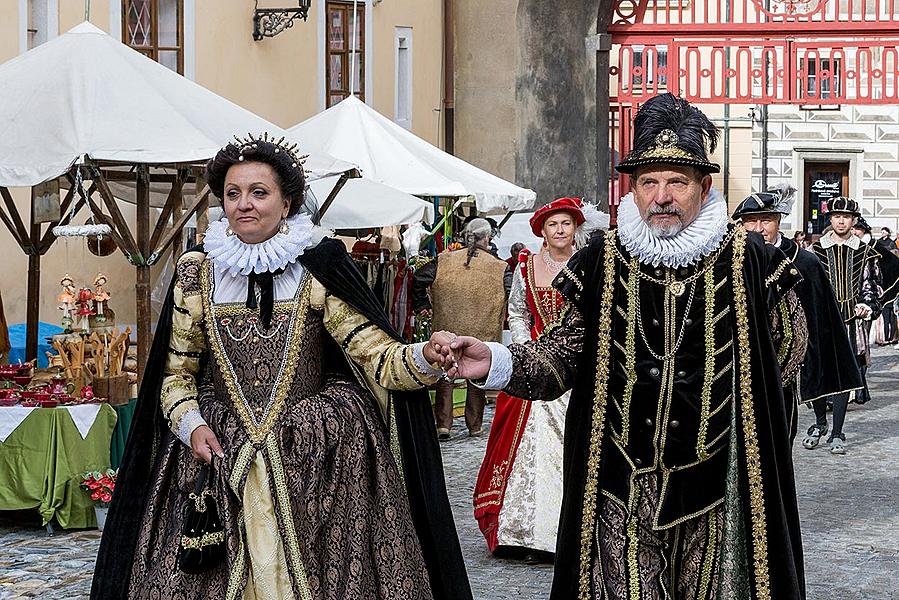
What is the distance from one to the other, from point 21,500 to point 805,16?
12.2 m

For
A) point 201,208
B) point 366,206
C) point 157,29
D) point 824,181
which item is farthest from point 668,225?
point 824,181

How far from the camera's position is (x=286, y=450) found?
14.6ft

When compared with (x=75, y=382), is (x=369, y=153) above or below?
above

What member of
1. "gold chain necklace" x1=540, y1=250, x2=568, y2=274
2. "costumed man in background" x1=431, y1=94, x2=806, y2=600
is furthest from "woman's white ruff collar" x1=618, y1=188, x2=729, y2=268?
"gold chain necklace" x1=540, y1=250, x2=568, y2=274

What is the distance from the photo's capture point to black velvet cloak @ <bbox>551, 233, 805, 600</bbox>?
408 centimetres

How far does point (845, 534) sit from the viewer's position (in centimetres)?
793

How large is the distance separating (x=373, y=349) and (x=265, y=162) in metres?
0.66

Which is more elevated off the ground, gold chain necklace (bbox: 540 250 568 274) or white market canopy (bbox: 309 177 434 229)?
white market canopy (bbox: 309 177 434 229)

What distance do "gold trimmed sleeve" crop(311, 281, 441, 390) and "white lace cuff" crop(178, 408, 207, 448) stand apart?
0.49m

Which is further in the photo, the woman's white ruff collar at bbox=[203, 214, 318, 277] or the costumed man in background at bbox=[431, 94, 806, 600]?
the woman's white ruff collar at bbox=[203, 214, 318, 277]

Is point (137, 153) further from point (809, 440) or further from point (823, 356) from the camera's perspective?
point (809, 440)

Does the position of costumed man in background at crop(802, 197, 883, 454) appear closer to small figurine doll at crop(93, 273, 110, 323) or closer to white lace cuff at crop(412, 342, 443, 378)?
small figurine doll at crop(93, 273, 110, 323)

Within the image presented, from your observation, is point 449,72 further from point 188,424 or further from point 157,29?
point 188,424

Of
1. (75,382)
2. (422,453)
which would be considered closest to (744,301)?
(422,453)
